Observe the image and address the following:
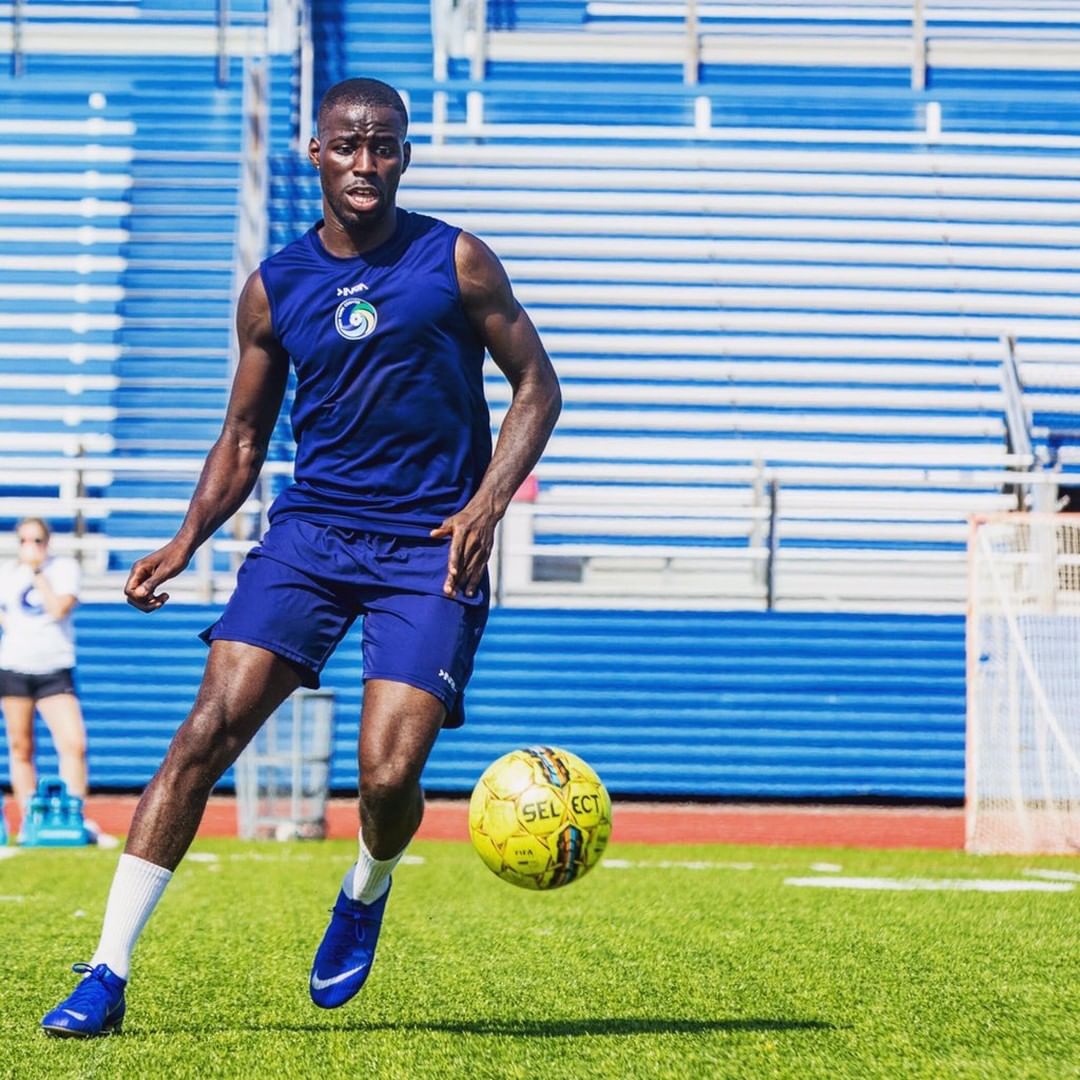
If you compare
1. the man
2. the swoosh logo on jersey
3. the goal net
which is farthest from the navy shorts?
the goal net

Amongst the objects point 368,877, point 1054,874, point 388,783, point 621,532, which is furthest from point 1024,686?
point 388,783

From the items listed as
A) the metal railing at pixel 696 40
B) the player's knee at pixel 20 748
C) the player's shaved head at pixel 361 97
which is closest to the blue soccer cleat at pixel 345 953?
the player's shaved head at pixel 361 97

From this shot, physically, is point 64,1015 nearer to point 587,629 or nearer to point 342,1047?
point 342,1047

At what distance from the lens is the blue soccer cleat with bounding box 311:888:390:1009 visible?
446cm

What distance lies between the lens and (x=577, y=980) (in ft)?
17.4

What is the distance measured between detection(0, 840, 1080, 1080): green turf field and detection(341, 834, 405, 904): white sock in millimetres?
314

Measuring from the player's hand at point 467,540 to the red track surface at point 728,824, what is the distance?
7.52 meters

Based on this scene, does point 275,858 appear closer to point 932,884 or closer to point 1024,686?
point 932,884

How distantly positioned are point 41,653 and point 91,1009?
24.3 feet

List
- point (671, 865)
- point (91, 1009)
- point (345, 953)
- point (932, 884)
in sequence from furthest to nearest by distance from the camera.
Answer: point (671, 865) < point (932, 884) < point (345, 953) < point (91, 1009)

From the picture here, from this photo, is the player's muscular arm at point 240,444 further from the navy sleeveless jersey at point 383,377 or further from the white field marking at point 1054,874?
the white field marking at point 1054,874

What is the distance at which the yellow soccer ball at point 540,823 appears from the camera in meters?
4.37

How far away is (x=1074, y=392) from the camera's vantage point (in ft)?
49.1

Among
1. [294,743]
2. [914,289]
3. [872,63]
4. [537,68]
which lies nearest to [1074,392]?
[914,289]
